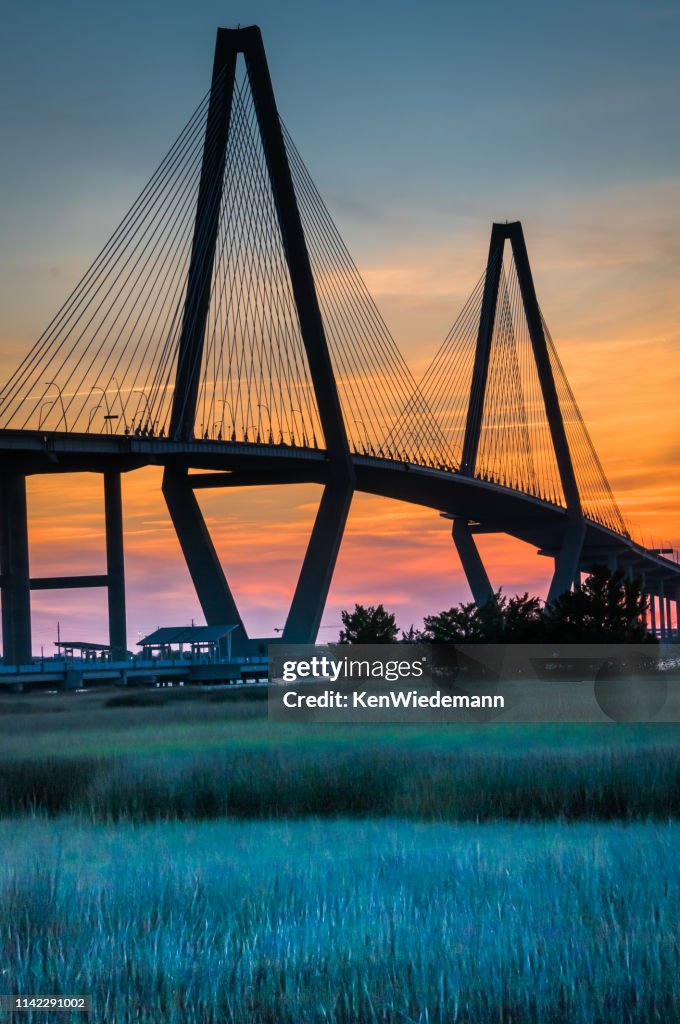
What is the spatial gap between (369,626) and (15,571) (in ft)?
53.5

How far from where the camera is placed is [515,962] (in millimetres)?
11148

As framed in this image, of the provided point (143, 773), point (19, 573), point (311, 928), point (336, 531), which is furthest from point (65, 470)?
point (311, 928)

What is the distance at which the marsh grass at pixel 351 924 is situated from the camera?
10328 millimetres

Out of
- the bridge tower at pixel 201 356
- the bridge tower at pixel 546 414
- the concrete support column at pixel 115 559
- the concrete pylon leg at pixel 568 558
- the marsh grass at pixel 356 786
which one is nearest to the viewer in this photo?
the marsh grass at pixel 356 786

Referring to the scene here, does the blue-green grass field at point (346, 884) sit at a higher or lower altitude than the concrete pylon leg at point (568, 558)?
lower

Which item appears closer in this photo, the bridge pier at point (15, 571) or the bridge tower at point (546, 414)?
the bridge pier at point (15, 571)

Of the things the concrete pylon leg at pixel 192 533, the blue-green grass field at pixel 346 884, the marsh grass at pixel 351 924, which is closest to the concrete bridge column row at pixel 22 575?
the concrete pylon leg at pixel 192 533

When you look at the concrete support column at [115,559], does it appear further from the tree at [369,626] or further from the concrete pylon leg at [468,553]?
the concrete pylon leg at [468,553]

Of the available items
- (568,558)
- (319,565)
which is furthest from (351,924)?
(568,558)

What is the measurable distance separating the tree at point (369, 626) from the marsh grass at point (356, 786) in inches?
1450

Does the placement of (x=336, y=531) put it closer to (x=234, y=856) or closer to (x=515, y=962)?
(x=234, y=856)

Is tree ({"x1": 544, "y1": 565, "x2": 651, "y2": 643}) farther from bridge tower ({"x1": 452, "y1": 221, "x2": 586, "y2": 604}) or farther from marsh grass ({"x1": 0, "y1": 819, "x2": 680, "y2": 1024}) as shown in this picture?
marsh grass ({"x1": 0, "y1": 819, "x2": 680, "y2": 1024})

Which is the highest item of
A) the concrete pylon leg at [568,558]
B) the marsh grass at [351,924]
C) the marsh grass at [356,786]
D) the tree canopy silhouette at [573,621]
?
the concrete pylon leg at [568,558]

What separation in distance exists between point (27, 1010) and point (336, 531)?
47.5 meters
